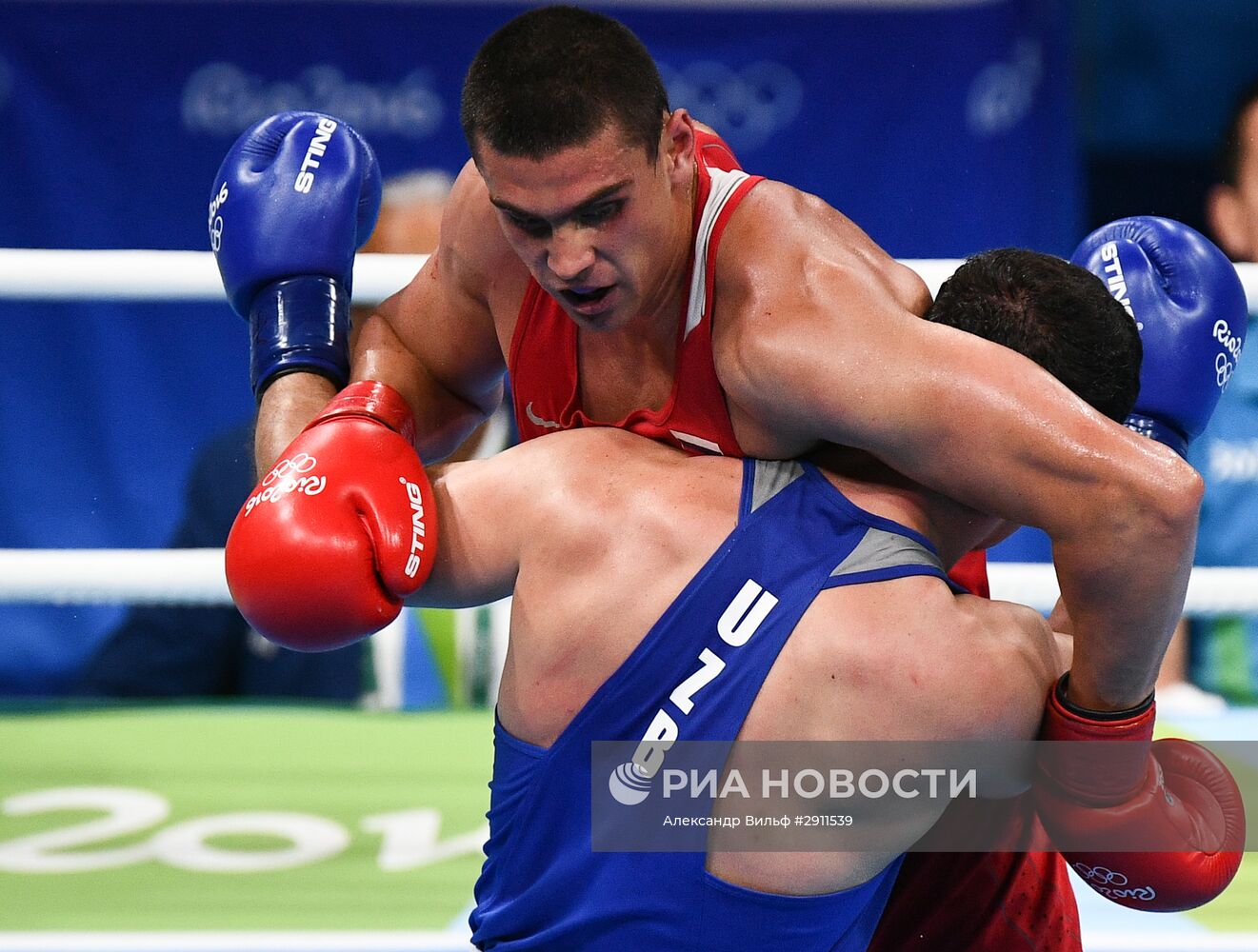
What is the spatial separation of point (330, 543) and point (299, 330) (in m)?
0.42

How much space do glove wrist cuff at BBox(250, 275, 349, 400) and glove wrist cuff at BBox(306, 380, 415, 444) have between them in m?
0.08

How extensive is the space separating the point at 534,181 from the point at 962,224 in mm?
2639

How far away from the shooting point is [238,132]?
3738 mm

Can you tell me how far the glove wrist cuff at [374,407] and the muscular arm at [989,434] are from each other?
0.35 meters

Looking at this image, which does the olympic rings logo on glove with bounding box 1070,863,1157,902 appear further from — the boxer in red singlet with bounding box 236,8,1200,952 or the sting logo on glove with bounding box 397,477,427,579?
the sting logo on glove with bounding box 397,477,427,579

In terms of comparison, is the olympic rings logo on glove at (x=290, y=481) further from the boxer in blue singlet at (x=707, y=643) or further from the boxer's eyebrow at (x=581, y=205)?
the boxer's eyebrow at (x=581, y=205)

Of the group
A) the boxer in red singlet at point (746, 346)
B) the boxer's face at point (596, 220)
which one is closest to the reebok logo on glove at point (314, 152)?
the boxer in red singlet at point (746, 346)

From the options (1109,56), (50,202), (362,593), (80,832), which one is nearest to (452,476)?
(362,593)

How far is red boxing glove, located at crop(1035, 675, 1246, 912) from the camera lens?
4.89 feet

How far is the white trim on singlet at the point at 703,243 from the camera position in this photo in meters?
1.52

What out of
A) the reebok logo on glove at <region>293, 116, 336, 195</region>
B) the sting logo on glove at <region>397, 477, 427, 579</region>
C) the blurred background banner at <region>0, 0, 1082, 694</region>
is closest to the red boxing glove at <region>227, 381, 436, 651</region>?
the sting logo on glove at <region>397, 477, 427, 579</region>

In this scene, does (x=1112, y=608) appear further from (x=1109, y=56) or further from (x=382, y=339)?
(x=1109, y=56)

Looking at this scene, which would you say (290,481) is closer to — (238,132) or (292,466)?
(292,466)

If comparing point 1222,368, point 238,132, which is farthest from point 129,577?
point 238,132
